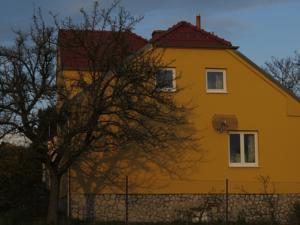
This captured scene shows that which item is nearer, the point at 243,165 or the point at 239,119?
the point at 243,165

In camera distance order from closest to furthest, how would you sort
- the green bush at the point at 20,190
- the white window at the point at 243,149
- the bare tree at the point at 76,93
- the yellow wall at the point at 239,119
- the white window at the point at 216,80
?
1. the bare tree at the point at 76,93
2. the yellow wall at the point at 239,119
3. the white window at the point at 243,149
4. the green bush at the point at 20,190
5. the white window at the point at 216,80

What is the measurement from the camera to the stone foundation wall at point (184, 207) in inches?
838

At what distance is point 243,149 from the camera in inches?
926

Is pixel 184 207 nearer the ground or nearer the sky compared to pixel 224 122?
nearer the ground

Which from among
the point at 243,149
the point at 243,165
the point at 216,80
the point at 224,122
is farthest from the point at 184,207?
the point at 216,80

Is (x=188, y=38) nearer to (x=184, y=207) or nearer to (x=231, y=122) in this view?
(x=231, y=122)

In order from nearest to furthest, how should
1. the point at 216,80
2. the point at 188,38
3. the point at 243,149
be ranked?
the point at 243,149 → the point at 188,38 → the point at 216,80

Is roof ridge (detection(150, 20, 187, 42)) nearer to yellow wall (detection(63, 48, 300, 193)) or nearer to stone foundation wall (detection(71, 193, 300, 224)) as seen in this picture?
yellow wall (detection(63, 48, 300, 193))

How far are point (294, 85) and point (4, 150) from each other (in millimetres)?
36350

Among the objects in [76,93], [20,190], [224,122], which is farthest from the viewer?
[20,190]

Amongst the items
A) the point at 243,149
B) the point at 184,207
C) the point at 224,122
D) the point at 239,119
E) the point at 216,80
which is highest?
the point at 216,80

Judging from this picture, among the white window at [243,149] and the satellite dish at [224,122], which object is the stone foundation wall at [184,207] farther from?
Answer: the satellite dish at [224,122]

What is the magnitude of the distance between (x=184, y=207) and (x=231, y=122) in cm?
379

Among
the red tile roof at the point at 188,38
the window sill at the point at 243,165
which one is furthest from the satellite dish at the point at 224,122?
the red tile roof at the point at 188,38
